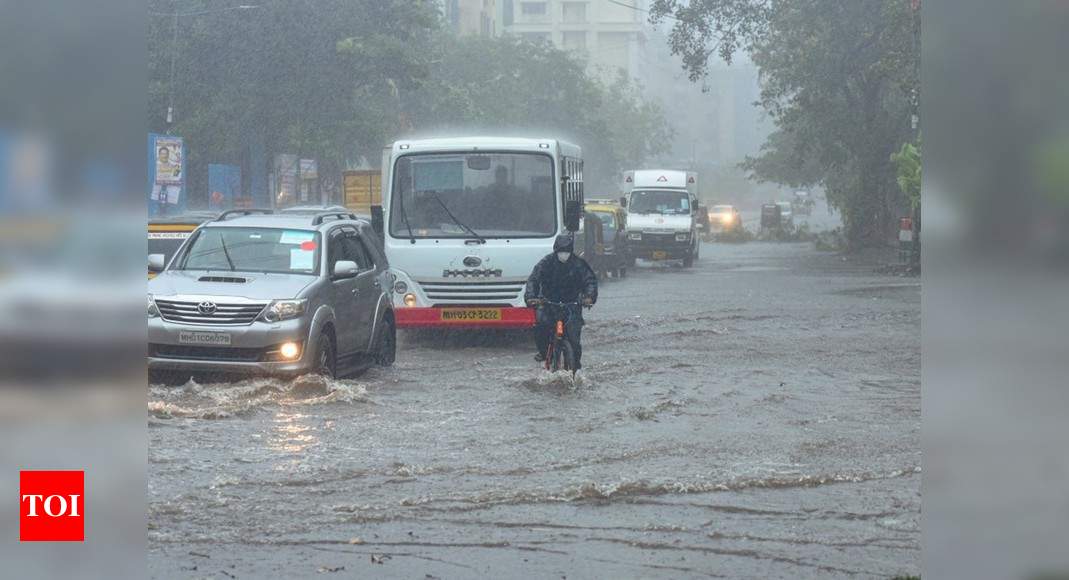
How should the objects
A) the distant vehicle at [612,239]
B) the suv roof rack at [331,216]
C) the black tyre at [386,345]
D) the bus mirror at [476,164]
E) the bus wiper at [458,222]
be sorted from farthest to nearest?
the distant vehicle at [612,239] → the bus mirror at [476,164] → the bus wiper at [458,222] → the black tyre at [386,345] → the suv roof rack at [331,216]

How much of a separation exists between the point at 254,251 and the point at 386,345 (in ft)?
7.57

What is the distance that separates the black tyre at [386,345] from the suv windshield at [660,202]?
26.0 metres

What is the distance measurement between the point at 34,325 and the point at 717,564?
4.87 m

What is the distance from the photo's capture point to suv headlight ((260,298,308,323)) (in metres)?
13.0

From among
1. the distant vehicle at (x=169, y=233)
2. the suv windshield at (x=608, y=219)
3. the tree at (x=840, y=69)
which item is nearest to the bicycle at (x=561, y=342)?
the distant vehicle at (x=169, y=233)

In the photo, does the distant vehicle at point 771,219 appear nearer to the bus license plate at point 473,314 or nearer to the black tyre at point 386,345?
the bus license plate at point 473,314

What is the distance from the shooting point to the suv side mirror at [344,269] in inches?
556

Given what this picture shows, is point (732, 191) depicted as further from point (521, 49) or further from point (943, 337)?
point (943, 337)

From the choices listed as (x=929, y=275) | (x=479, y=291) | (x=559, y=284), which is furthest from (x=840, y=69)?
(x=929, y=275)

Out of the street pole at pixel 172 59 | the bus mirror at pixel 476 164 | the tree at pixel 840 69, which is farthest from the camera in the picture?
the tree at pixel 840 69

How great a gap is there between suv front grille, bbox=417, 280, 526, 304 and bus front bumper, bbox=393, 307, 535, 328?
0.37 feet

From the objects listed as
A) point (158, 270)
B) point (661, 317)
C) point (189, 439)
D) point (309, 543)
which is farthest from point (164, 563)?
point (661, 317)

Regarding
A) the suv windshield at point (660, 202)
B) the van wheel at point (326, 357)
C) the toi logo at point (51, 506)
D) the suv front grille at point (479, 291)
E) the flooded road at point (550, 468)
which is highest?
the suv windshield at point (660, 202)

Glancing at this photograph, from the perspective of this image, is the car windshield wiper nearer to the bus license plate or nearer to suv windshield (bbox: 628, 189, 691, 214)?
the bus license plate
